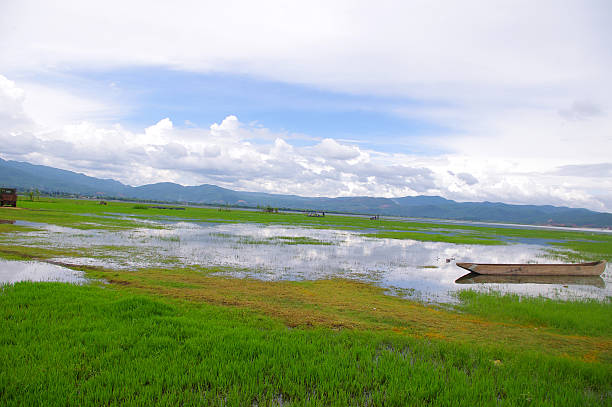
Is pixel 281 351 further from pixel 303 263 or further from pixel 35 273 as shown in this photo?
pixel 303 263

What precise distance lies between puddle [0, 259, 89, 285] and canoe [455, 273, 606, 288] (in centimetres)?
2077

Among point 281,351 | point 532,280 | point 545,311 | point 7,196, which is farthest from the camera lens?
point 7,196

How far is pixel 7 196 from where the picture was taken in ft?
172

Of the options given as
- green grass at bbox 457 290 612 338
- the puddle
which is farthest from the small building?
green grass at bbox 457 290 612 338

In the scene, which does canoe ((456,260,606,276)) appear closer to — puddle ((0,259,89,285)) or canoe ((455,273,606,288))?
canoe ((455,273,606,288))

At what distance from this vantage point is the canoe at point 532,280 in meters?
19.4

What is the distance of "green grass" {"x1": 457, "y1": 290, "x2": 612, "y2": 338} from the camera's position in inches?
437

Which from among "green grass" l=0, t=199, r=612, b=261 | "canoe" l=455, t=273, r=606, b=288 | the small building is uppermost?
the small building

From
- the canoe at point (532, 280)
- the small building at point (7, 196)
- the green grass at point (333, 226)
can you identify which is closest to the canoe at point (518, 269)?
the canoe at point (532, 280)

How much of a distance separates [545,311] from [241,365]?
525 inches

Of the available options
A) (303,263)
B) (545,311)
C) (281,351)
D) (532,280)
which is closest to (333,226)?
(303,263)

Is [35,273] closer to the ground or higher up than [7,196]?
closer to the ground

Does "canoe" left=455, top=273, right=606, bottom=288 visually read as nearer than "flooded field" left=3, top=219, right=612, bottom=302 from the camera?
No

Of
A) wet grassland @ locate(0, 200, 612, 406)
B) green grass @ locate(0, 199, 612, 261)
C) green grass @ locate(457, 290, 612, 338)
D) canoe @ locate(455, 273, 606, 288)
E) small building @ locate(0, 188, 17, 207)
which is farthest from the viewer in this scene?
small building @ locate(0, 188, 17, 207)
